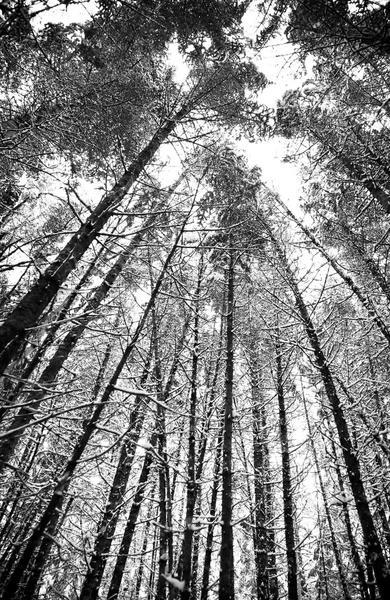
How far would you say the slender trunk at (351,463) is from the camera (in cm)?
450

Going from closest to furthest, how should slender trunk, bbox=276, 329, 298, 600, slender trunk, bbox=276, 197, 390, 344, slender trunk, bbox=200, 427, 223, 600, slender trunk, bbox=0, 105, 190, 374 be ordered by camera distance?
slender trunk, bbox=0, 105, 190, 374
slender trunk, bbox=276, 197, 390, 344
slender trunk, bbox=276, 329, 298, 600
slender trunk, bbox=200, 427, 223, 600

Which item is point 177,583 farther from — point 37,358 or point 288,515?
point 288,515

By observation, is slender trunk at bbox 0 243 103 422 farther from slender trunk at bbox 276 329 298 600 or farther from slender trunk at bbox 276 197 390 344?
slender trunk at bbox 276 197 390 344

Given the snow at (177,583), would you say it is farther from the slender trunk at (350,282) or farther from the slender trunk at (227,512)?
the slender trunk at (350,282)

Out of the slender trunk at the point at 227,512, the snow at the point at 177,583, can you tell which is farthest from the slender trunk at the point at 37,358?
the slender trunk at the point at 227,512

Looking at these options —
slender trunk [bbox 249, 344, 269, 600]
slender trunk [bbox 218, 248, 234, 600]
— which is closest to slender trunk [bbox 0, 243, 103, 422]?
slender trunk [bbox 218, 248, 234, 600]

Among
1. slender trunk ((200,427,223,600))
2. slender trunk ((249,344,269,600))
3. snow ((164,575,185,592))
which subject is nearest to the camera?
snow ((164,575,185,592))

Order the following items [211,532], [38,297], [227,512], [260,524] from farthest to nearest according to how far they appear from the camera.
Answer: [260,524] → [211,532] → [227,512] → [38,297]

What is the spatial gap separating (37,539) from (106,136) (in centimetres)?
641

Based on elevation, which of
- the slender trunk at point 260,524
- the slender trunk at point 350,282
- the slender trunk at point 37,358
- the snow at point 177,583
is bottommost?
the snow at point 177,583

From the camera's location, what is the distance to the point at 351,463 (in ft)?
17.9

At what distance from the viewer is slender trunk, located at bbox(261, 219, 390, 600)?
450 cm

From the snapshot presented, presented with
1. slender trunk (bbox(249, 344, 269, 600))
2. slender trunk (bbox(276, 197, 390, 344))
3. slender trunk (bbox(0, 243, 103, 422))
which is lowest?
slender trunk (bbox(0, 243, 103, 422))

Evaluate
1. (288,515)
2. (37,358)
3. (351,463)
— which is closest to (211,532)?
(288,515)
